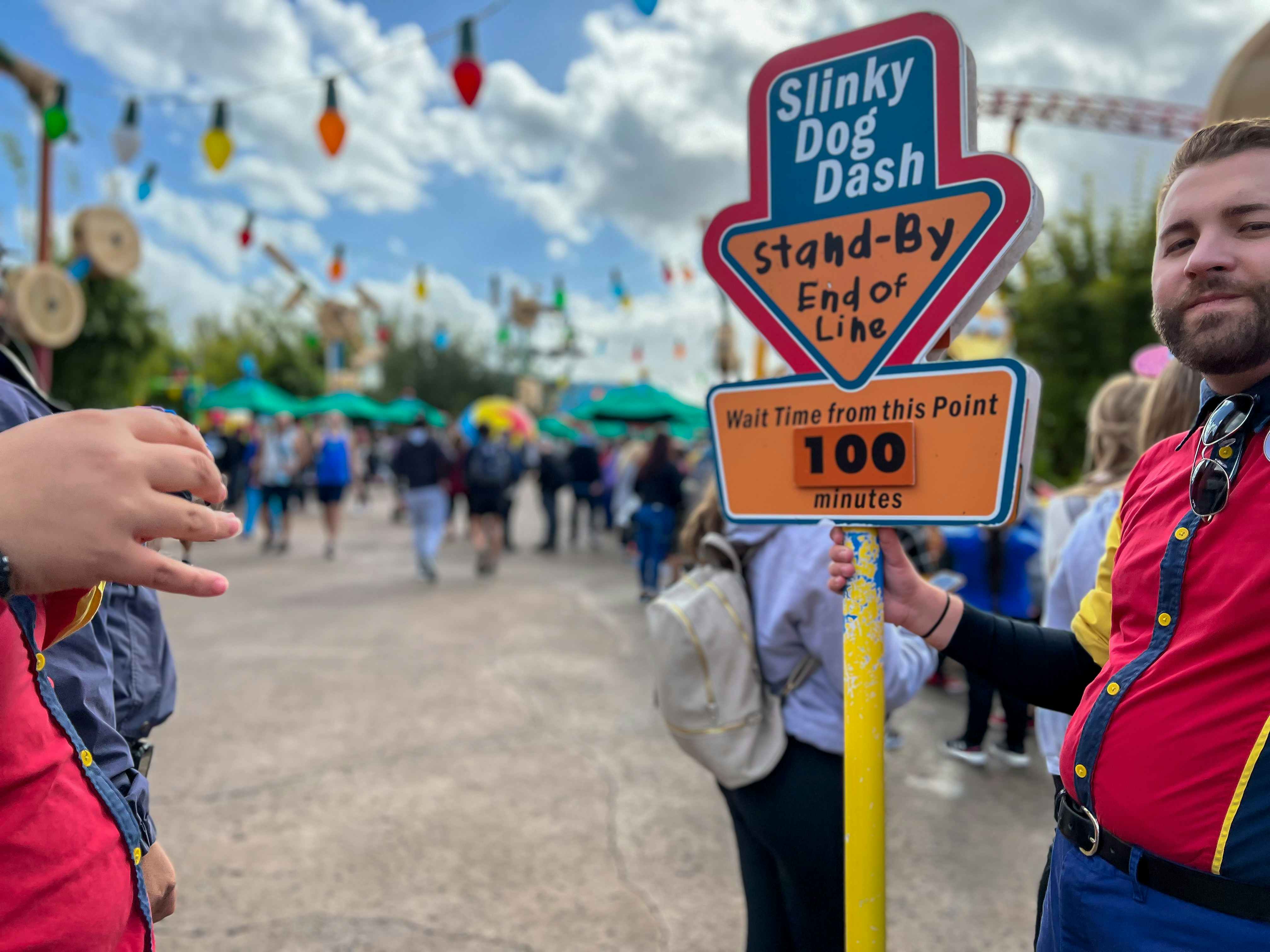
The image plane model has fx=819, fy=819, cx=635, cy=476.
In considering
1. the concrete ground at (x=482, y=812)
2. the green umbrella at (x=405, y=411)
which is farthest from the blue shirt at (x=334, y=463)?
the concrete ground at (x=482, y=812)

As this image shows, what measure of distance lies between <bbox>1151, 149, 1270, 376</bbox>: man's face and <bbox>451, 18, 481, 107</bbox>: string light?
4907 mm

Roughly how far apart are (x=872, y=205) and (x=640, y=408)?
8.97m

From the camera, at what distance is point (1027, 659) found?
1450mm

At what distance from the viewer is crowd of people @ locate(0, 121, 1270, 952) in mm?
817

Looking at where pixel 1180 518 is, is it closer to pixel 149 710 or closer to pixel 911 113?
pixel 911 113

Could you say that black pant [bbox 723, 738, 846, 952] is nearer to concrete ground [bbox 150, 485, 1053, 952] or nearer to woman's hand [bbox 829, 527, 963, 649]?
woman's hand [bbox 829, 527, 963, 649]

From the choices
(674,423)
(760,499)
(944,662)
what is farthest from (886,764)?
(674,423)

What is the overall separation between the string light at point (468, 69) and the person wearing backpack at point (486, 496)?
495 cm

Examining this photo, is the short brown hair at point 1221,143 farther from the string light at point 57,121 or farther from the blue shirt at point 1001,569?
the string light at point 57,121

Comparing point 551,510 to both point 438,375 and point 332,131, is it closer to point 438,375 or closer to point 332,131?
point 332,131

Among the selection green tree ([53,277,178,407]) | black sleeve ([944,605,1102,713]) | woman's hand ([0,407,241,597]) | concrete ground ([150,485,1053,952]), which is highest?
green tree ([53,277,178,407])

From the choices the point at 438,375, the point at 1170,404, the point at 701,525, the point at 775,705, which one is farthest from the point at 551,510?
the point at 438,375

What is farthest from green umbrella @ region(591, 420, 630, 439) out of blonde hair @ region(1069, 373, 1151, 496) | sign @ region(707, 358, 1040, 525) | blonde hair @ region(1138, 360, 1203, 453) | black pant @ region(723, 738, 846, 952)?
sign @ region(707, 358, 1040, 525)

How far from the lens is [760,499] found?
1.49m
